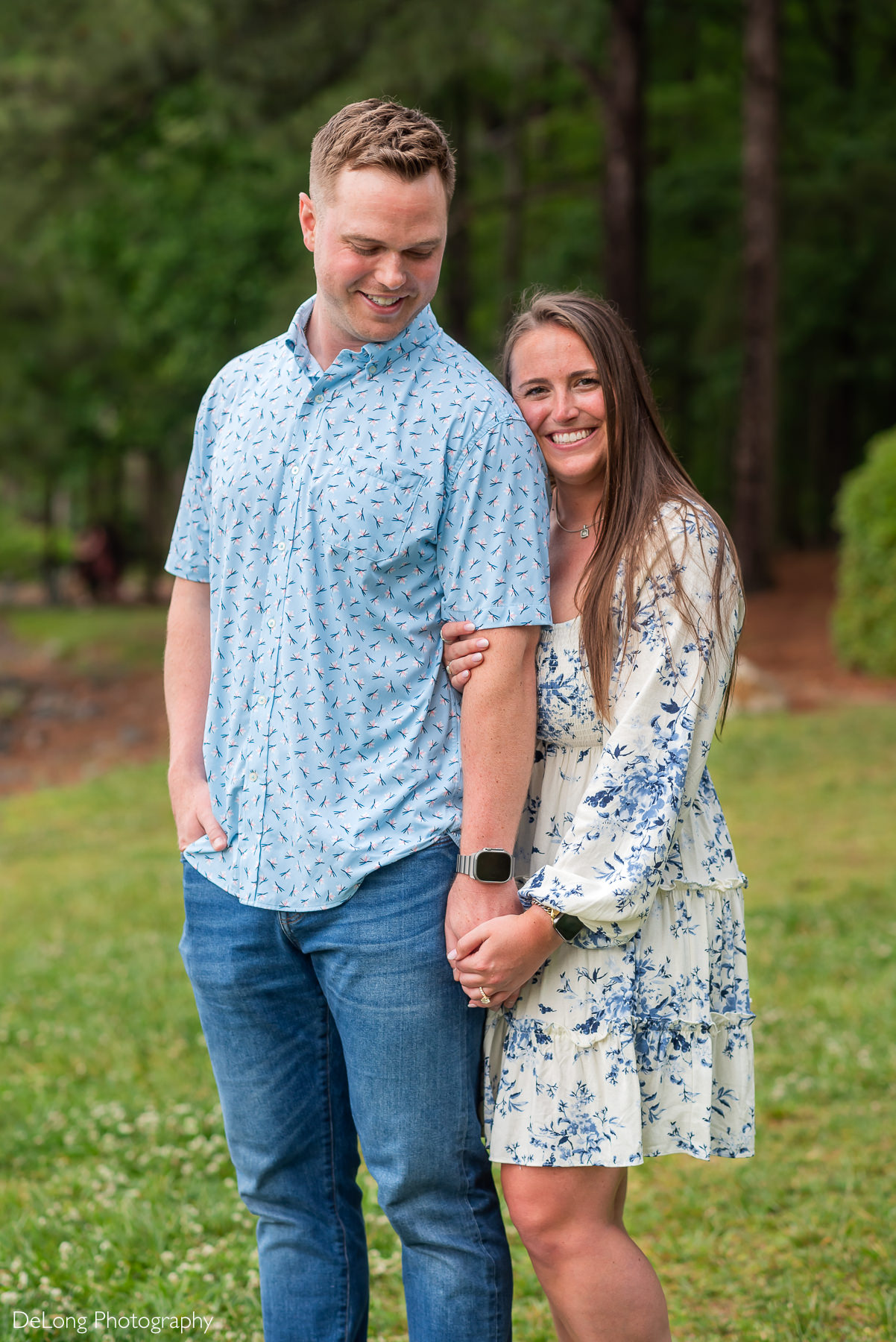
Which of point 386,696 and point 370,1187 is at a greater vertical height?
point 386,696

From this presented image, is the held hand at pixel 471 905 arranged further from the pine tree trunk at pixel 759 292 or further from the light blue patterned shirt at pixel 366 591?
the pine tree trunk at pixel 759 292

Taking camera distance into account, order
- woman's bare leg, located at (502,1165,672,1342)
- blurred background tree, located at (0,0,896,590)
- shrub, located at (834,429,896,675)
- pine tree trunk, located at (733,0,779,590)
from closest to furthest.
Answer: woman's bare leg, located at (502,1165,672,1342) < shrub, located at (834,429,896,675) < blurred background tree, located at (0,0,896,590) < pine tree trunk, located at (733,0,779,590)

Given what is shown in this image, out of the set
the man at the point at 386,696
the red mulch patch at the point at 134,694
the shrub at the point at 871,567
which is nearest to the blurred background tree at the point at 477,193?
the red mulch patch at the point at 134,694

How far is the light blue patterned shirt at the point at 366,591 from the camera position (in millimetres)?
2168

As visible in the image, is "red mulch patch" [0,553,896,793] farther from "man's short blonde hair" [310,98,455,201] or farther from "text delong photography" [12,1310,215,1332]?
"man's short blonde hair" [310,98,455,201]

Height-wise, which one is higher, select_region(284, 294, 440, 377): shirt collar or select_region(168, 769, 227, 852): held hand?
select_region(284, 294, 440, 377): shirt collar

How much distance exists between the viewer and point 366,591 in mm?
2201

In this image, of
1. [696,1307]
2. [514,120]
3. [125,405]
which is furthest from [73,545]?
[696,1307]

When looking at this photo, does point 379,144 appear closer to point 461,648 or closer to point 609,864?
point 461,648

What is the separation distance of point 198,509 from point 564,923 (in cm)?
102

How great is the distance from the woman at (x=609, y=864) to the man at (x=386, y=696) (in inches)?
3.1

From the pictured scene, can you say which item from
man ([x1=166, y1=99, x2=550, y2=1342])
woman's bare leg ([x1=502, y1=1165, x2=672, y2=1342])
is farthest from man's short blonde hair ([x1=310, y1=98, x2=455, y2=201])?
woman's bare leg ([x1=502, y1=1165, x2=672, y2=1342])

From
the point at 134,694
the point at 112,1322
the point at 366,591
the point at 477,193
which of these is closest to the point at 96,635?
the point at 134,694

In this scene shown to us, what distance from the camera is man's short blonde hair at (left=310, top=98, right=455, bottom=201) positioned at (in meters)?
2.11
